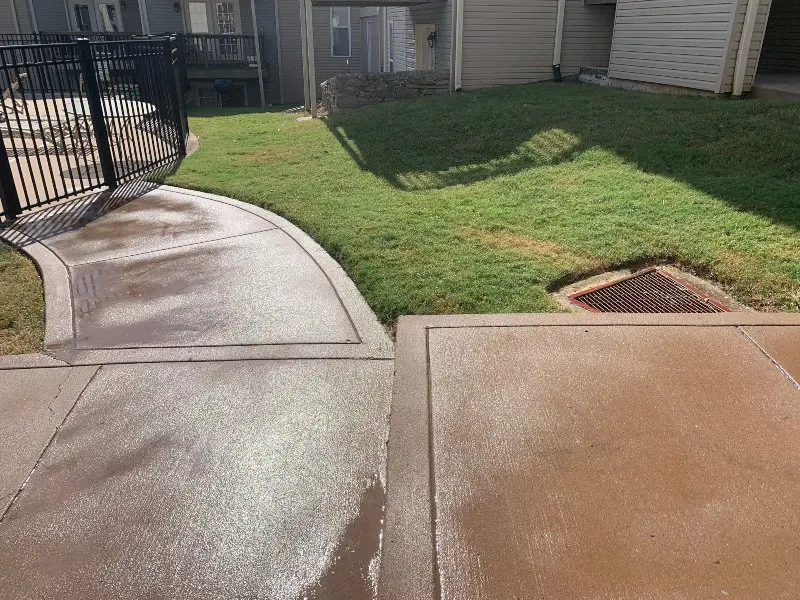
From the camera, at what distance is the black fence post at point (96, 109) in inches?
285

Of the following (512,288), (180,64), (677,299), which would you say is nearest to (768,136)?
(677,299)

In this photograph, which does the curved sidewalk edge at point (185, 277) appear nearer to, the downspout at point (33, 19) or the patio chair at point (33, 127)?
the patio chair at point (33, 127)

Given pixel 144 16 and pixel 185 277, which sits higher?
pixel 144 16

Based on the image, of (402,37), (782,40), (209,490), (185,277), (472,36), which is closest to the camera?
(209,490)

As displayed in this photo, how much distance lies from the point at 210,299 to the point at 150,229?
2.23 metres

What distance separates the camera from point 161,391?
347 centimetres

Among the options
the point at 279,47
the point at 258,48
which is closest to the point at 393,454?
the point at 258,48

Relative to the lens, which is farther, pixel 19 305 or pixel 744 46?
pixel 744 46

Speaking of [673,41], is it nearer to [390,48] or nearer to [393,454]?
[393,454]

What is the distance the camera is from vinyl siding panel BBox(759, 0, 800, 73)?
12562mm

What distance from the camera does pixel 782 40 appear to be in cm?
1263

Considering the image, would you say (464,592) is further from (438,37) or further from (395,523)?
(438,37)

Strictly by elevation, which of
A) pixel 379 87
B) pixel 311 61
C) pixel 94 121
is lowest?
pixel 379 87

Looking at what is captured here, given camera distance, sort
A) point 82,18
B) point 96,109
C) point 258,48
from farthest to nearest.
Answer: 1. point 82,18
2. point 258,48
3. point 96,109
